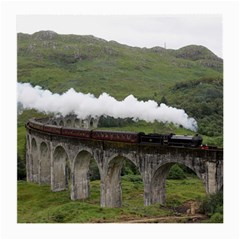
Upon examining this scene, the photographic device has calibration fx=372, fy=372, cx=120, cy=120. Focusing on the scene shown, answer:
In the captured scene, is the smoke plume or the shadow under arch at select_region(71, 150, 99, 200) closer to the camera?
the smoke plume

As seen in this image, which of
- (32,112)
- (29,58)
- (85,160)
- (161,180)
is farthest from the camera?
(29,58)

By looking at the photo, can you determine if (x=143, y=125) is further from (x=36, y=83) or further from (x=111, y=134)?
(x=36, y=83)

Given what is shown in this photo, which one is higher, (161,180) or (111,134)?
(111,134)

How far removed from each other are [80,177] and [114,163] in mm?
9082

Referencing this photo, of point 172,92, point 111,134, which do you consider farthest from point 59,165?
point 172,92

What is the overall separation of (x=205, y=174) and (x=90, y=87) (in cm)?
12227

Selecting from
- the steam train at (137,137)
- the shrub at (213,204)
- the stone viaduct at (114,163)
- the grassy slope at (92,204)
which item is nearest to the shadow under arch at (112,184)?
the stone viaduct at (114,163)

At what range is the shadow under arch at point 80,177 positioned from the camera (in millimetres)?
49797

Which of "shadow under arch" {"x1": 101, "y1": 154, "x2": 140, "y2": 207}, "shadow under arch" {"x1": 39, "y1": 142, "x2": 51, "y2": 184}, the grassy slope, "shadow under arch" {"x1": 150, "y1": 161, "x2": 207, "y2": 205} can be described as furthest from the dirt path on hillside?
"shadow under arch" {"x1": 39, "y1": 142, "x2": 51, "y2": 184}

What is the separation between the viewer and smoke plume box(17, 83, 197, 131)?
1816 inches

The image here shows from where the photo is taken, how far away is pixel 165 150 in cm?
3719

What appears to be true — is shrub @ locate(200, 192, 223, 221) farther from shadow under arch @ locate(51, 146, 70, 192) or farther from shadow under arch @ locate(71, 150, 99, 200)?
shadow under arch @ locate(51, 146, 70, 192)

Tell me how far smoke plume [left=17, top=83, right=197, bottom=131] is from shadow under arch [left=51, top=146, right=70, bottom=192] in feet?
30.8

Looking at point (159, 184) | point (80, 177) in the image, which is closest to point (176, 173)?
point (80, 177)
